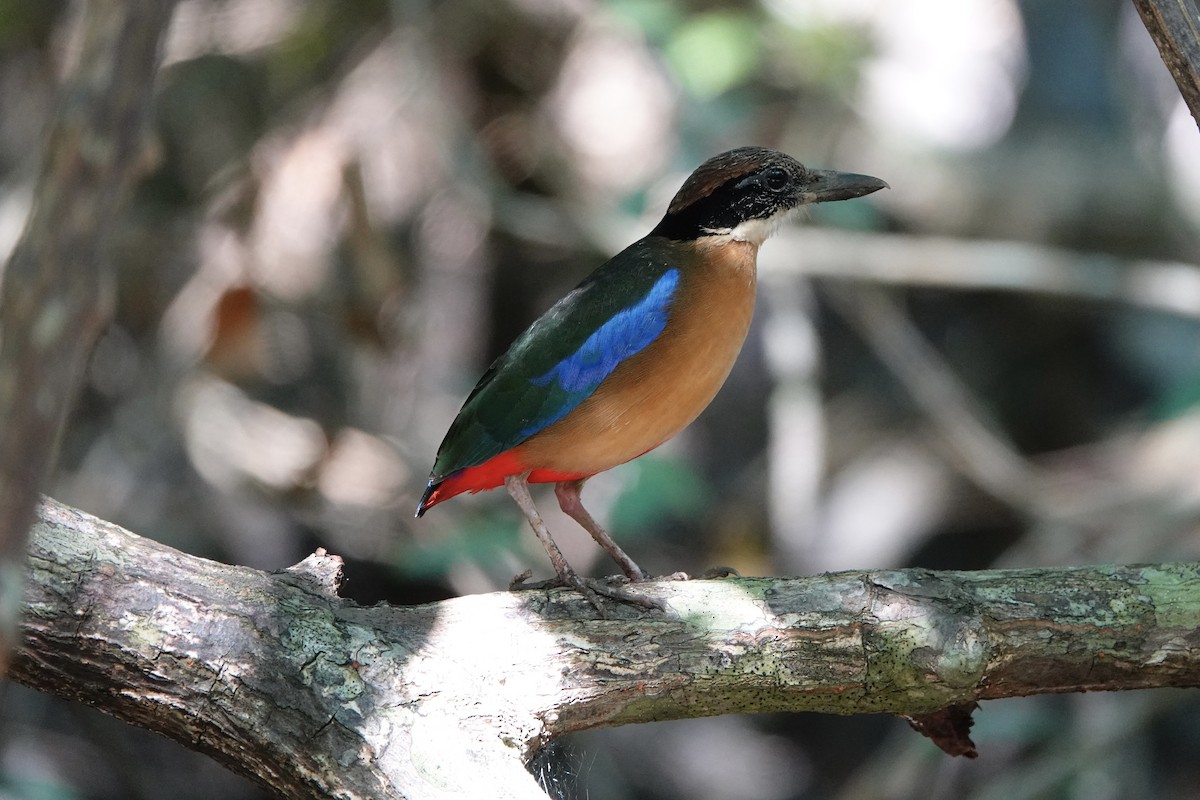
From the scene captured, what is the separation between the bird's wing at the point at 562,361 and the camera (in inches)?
156

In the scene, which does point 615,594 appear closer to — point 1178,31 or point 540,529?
point 540,529

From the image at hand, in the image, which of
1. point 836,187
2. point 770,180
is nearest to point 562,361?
point 770,180

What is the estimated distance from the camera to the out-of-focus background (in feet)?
20.4

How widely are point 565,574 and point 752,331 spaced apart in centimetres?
457

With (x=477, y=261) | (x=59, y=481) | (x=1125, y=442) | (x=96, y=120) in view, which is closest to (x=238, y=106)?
(x=477, y=261)

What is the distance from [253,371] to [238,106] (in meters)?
1.97

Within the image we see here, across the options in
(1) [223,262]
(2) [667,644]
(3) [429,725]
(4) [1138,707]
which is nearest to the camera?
(3) [429,725]

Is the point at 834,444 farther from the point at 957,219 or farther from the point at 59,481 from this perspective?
the point at 59,481

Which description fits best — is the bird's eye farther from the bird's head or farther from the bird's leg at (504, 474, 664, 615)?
the bird's leg at (504, 474, 664, 615)

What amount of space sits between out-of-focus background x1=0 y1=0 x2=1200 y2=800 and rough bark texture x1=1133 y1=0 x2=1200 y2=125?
2.39m

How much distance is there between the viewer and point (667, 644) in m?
3.24

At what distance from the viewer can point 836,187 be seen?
448 centimetres

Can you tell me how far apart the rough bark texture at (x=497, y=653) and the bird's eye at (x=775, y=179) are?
1.62 m

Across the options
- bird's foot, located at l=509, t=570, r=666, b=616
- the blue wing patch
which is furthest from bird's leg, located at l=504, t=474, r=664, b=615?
the blue wing patch
